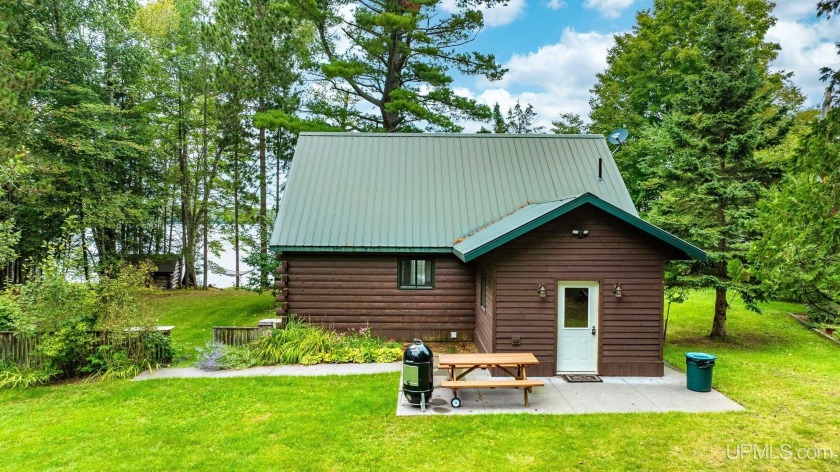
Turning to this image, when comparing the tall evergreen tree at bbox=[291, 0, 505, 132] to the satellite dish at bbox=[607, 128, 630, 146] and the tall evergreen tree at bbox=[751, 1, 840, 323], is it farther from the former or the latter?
the tall evergreen tree at bbox=[751, 1, 840, 323]

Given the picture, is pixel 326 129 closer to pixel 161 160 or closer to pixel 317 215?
pixel 317 215

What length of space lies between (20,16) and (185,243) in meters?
12.2

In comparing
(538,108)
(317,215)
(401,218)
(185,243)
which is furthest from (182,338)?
(538,108)

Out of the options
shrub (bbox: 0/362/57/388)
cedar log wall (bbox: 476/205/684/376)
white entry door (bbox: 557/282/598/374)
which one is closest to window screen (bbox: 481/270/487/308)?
cedar log wall (bbox: 476/205/684/376)

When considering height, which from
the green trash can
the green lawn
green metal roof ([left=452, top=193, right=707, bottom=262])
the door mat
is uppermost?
green metal roof ([left=452, top=193, right=707, bottom=262])

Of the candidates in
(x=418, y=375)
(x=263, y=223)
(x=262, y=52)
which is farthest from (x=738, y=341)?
(x=262, y=52)

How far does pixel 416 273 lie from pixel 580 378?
4.86 meters

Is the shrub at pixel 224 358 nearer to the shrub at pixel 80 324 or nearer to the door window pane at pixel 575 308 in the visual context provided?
the shrub at pixel 80 324

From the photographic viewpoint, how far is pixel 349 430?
6.50 metres

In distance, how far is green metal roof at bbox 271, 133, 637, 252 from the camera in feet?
37.6

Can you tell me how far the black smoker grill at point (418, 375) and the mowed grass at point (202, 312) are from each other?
21.0 feet

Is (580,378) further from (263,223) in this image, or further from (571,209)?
(263,223)

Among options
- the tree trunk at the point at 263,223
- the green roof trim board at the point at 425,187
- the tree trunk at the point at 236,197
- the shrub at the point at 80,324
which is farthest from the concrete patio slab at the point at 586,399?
the tree trunk at the point at 236,197

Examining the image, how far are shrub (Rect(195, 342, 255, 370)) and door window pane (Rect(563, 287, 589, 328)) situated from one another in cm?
715
